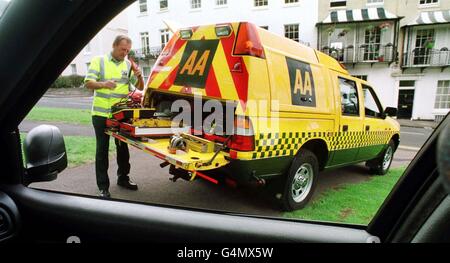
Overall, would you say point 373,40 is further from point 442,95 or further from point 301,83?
point 301,83

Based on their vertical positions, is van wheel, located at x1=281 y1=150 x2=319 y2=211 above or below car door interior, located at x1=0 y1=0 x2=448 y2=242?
below

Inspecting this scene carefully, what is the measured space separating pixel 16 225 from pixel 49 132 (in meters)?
0.41

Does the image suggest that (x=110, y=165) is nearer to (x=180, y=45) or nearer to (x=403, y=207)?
(x=180, y=45)

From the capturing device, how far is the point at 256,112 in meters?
2.95

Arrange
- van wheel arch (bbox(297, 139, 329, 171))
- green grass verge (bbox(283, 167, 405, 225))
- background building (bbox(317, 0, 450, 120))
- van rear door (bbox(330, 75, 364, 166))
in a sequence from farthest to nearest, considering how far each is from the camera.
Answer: van rear door (bbox(330, 75, 364, 166)) < van wheel arch (bbox(297, 139, 329, 171)) < green grass verge (bbox(283, 167, 405, 225)) < background building (bbox(317, 0, 450, 120))

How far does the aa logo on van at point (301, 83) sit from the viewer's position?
3.37 m

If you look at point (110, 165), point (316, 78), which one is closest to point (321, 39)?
point (316, 78)

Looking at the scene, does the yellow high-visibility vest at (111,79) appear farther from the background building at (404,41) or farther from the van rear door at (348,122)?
the van rear door at (348,122)

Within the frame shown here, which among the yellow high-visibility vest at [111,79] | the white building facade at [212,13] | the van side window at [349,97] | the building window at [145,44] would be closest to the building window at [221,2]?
the white building facade at [212,13]

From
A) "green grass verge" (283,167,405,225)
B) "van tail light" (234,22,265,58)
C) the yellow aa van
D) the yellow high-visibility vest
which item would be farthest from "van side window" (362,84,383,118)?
the yellow high-visibility vest

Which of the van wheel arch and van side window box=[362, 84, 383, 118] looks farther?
van side window box=[362, 84, 383, 118]

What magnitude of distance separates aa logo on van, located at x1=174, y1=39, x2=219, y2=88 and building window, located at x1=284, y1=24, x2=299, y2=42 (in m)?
0.75

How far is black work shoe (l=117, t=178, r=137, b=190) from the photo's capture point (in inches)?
114

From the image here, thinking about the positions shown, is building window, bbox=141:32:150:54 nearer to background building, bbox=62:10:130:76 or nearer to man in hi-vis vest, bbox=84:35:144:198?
background building, bbox=62:10:130:76
